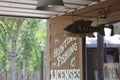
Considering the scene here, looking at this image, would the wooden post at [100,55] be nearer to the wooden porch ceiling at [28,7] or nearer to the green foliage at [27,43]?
the wooden porch ceiling at [28,7]

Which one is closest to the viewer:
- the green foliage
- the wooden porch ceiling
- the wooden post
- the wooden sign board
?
the wooden post

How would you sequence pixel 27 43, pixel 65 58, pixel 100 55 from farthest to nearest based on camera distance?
pixel 27 43, pixel 65 58, pixel 100 55

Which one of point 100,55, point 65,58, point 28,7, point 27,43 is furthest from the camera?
point 27,43

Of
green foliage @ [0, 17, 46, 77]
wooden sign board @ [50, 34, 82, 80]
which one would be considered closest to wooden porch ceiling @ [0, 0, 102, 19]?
wooden sign board @ [50, 34, 82, 80]

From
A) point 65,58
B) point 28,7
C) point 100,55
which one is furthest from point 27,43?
point 100,55

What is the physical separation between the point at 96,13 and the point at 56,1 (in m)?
1.92

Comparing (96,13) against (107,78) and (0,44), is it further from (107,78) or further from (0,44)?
(0,44)

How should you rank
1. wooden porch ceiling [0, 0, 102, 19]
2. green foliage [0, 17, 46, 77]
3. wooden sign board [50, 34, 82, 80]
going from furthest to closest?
green foliage [0, 17, 46, 77], wooden sign board [50, 34, 82, 80], wooden porch ceiling [0, 0, 102, 19]

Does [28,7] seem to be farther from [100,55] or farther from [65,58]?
[100,55]

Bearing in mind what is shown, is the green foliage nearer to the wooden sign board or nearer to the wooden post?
the wooden sign board

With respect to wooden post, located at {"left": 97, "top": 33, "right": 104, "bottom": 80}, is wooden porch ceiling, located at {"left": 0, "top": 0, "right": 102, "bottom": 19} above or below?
above

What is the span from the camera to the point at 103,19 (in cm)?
425

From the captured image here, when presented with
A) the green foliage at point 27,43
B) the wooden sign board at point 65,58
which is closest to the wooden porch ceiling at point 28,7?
the wooden sign board at point 65,58

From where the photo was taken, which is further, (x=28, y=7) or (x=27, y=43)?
(x=27, y=43)
